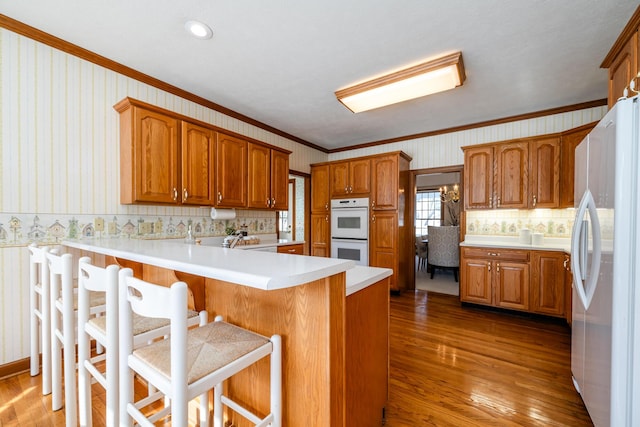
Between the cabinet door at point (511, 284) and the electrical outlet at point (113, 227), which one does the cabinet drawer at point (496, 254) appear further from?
the electrical outlet at point (113, 227)

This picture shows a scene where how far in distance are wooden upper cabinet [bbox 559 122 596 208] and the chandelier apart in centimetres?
374

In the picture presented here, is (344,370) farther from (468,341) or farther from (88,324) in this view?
(468,341)

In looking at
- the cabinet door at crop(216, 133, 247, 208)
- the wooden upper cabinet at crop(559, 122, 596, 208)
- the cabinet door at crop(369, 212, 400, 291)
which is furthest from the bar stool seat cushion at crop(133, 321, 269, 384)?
the wooden upper cabinet at crop(559, 122, 596, 208)

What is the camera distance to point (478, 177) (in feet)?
11.8

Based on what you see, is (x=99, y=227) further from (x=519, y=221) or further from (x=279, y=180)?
(x=519, y=221)

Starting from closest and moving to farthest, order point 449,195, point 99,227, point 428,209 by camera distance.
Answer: point 99,227
point 449,195
point 428,209

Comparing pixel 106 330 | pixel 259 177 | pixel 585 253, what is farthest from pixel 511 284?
pixel 106 330

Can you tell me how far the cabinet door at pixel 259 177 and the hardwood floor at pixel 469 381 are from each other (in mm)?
2187

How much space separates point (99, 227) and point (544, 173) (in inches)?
189

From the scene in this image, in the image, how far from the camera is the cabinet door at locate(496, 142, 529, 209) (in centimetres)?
332

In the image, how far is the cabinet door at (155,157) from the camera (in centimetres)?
235

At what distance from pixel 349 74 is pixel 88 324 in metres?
2.71

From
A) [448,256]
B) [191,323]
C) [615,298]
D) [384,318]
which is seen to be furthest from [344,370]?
[448,256]

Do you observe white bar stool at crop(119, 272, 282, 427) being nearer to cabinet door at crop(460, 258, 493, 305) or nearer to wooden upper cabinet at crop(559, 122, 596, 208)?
cabinet door at crop(460, 258, 493, 305)
